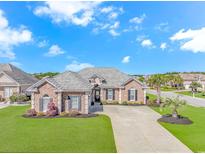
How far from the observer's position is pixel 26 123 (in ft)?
60.4

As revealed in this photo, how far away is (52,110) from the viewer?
2208 centimetres

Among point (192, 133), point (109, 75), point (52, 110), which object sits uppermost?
point (109, 75)

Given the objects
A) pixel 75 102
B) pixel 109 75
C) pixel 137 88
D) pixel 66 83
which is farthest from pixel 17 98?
pixel 137 88

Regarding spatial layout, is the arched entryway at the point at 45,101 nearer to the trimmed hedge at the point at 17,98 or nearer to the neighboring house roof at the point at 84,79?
the neighboring house roof at the point at 84,79

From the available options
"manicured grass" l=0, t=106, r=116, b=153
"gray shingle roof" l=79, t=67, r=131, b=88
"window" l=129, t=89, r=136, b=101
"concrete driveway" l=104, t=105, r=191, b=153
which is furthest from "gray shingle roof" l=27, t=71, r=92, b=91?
"window" l=129, t=89, r=136, b=101

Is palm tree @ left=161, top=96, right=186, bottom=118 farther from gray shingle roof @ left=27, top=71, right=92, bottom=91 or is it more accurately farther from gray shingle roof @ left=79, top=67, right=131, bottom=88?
gray shingle roof @ left=79, top=67, right=131, bottom=88

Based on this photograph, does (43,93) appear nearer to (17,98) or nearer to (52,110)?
(52,110)

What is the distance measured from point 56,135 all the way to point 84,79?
1840cm

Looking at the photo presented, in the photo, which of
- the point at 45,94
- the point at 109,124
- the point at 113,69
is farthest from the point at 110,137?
the point at 113,69

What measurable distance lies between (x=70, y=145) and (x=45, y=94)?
11935mm

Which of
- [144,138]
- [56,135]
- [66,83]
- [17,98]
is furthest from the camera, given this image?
[17,98]

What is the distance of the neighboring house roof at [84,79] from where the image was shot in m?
23.3

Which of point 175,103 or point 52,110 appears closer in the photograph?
point 175,103

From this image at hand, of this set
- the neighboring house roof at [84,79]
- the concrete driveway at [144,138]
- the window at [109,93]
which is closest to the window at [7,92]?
the neighboring house roof at [84,79]
